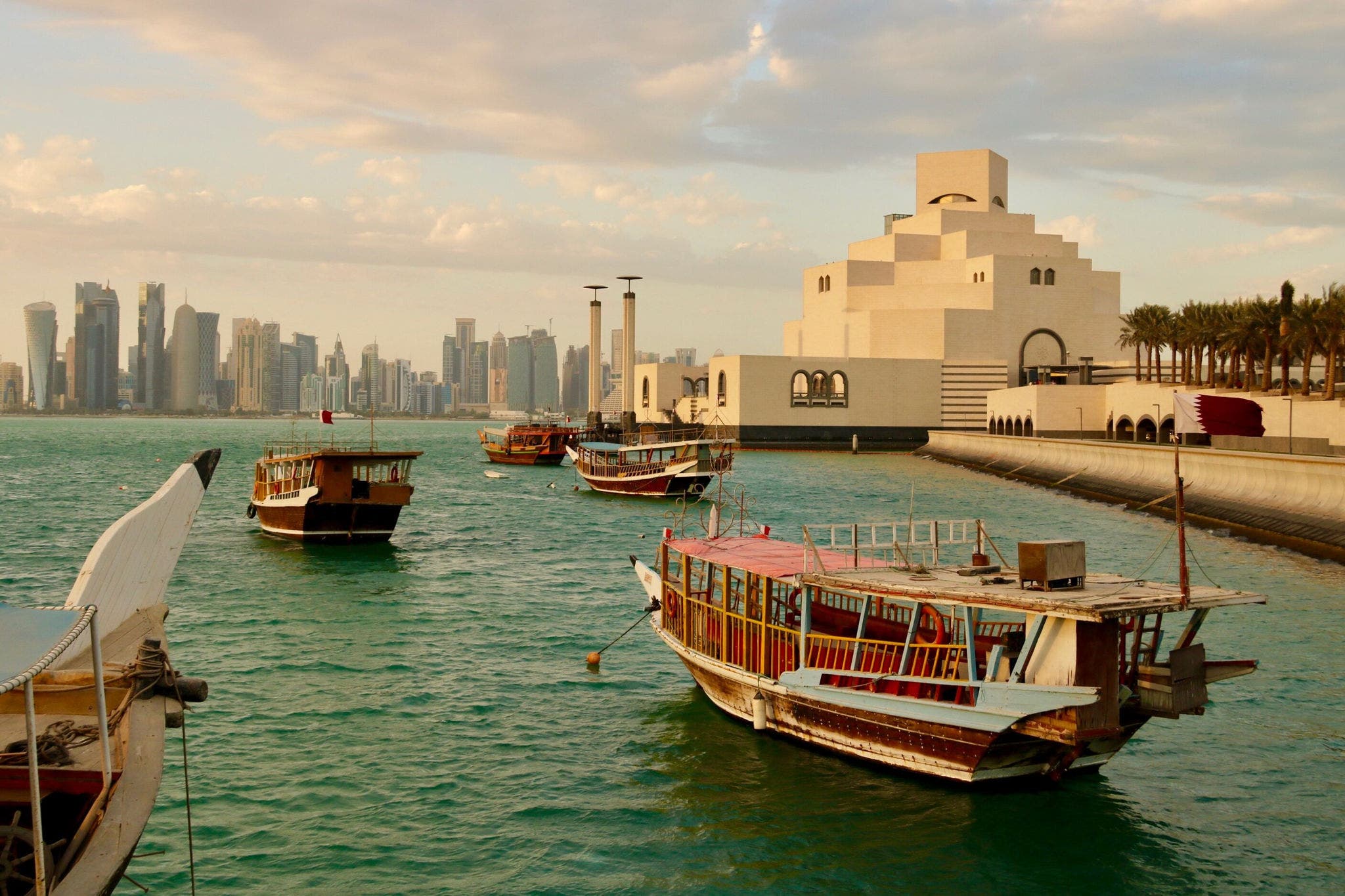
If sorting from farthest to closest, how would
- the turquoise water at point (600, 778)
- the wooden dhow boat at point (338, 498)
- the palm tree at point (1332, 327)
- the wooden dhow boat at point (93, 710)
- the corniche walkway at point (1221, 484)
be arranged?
1. the palm tree at point (1332, 327)
2. the corniche walkway at point (1221, 484)
3. the wooden dhow boat at point (338, 498)
4. the turquoise water at point (600, 778)
5. the wooden dhow boat at point (93, 710)

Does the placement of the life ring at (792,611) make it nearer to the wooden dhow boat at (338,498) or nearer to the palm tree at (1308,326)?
the wooden dhow boat at (338,498)

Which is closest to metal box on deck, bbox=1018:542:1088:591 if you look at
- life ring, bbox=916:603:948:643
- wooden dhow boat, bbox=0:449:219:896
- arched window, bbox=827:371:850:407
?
life ring, bbox=916:603:948:643

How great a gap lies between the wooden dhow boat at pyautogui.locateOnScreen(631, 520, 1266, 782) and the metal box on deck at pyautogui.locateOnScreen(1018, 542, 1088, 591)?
2cm

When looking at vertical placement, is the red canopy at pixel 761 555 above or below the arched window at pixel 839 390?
below

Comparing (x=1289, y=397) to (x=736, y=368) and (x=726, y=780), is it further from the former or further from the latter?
(x=736, y=368)

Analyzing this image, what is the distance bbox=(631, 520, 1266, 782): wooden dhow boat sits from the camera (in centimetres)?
1346

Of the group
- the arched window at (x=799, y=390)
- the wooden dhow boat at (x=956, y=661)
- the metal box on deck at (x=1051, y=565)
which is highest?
the arched window at (x=799, y=390)

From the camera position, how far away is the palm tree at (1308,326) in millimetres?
55281

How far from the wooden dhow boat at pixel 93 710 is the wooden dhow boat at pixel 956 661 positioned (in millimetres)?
8394

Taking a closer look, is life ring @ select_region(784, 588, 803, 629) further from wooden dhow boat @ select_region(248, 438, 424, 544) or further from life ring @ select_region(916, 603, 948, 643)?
wooden dhow boat @ select_region(248, 438, 424, 544)

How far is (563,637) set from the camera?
82.4ft

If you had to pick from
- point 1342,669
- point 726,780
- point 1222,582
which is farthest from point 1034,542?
point 1222,582

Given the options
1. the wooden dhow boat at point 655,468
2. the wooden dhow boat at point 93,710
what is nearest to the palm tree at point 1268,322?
the wooden dhow boat at point 655,468

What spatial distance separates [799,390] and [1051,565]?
101285 millimetres
